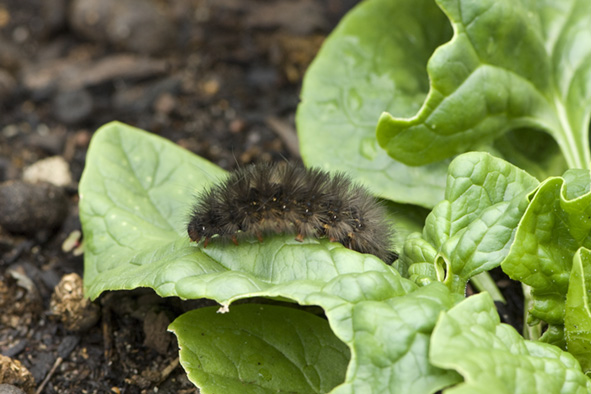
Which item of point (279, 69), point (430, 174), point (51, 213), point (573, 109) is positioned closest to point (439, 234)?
point (430, 174)

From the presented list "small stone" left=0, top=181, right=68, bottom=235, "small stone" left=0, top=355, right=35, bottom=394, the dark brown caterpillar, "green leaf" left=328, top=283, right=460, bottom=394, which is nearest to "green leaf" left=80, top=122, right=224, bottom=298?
the dark brown caterpillar

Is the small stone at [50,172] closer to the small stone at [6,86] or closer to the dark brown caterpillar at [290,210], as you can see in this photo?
the small stone at [6,86]

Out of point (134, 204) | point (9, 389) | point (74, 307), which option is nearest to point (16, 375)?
point (9, 389)

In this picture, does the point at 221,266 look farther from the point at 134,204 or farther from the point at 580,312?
the point at 580,312

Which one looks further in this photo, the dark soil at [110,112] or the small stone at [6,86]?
the small stone at [6,86]

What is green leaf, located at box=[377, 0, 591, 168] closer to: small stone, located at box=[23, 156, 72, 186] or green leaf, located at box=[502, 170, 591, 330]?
green leaf, located at box=[502, 170, 591, 330]

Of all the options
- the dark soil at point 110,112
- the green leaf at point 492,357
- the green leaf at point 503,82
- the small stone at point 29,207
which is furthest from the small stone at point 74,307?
the green leaf at point 492,357

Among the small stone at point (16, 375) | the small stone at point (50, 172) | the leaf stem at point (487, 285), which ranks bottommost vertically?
the small stone at point (16, 375)
